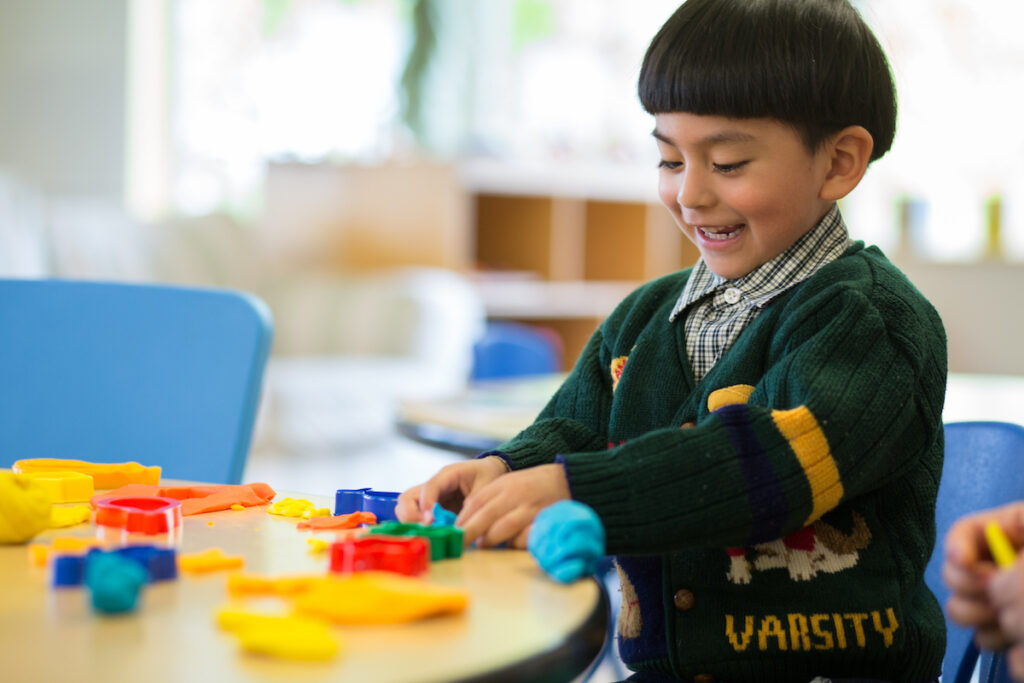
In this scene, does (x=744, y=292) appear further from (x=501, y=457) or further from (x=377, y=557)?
(x=377, y=557)

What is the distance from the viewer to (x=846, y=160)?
0.95 meters

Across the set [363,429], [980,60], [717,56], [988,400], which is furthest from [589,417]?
[980,60]

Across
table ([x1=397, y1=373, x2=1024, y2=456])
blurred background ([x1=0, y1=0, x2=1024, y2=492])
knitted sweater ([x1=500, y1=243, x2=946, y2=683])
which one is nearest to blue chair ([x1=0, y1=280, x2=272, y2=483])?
table ([x1=397, y1=373, x2=1024, y2=456])

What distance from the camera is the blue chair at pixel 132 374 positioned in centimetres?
118

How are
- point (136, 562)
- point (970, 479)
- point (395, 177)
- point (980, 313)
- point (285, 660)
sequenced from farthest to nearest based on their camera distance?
point (980, 313)
point (395, 177)
point (970, 479)
point (136, 562)
point (285, 660)

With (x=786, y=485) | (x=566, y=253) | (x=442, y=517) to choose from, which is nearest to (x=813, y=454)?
(x=786, y=485)

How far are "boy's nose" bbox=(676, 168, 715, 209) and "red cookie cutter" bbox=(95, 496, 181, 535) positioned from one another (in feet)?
1.53

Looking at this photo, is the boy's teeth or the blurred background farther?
the blurred background

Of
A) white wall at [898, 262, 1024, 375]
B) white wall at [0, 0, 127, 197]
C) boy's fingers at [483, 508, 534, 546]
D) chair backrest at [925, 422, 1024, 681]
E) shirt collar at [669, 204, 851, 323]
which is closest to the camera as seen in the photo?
boy's fingers at [483, 508, 534, 546]

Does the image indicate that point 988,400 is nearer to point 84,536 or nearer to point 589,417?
point 589,417

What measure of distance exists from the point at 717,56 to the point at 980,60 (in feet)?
14.6

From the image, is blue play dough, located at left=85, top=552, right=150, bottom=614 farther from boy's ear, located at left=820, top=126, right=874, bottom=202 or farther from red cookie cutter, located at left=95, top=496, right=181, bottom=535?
boy's ear, located at left=820, top=126, right=874, bottom=202

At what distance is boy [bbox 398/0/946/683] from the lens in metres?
0.71

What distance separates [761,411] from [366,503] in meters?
0.28
